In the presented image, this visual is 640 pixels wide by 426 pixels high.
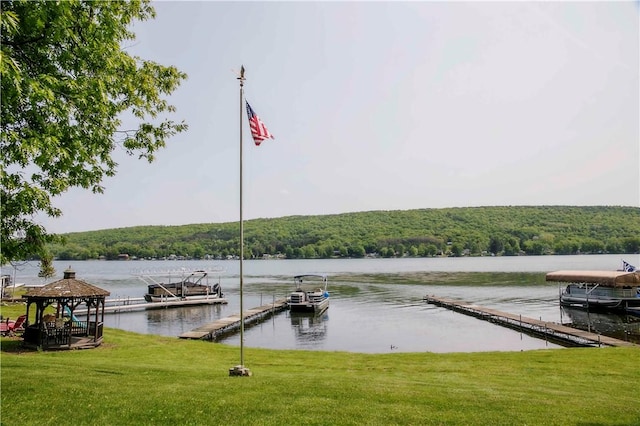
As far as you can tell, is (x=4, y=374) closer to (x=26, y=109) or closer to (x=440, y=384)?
(x=26, y=109)

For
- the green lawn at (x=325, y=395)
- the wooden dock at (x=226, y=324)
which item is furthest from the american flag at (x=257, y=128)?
the wooden dock at (x=226, y=324)

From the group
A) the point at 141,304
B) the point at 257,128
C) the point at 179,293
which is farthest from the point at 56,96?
the point at 179,293

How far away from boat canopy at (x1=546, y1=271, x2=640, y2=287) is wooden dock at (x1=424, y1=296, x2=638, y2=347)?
44.1ft

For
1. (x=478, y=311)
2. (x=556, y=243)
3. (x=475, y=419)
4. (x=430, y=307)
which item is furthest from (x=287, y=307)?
(x=556, y=243)

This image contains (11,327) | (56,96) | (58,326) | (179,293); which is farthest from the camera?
(179,293)

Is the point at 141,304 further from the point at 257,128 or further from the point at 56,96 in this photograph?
the point at 56,96

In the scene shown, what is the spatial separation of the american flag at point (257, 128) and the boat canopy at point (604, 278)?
4727 centimetres

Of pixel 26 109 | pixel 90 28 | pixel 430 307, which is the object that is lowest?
pixel 430 307

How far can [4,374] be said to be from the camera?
12.0 meters

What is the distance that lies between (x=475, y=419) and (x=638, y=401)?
5.64 m

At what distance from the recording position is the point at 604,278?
48.6m

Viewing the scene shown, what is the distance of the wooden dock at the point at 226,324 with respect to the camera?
32.1 m

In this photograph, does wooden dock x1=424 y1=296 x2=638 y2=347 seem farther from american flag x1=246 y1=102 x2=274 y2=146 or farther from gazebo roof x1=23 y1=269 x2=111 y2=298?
gazebo roof x1=23 y1=269 x2=111 y2=298

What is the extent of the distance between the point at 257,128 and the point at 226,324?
86.8 ft
